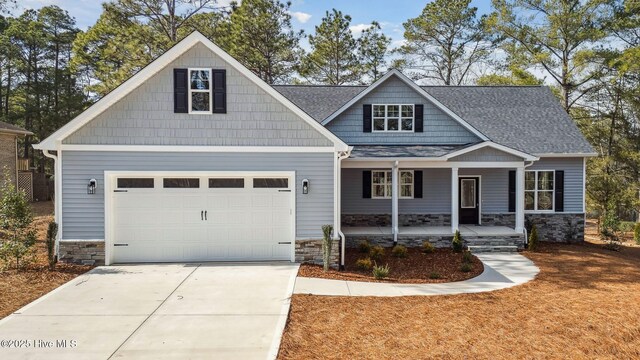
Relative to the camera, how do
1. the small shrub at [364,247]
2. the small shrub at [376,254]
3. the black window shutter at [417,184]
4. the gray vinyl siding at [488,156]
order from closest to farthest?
1. the small shrub at [376,254]
2. the small shrub at [364,247]
3. the gray vinyl siding at [488,156]
4. the black window shutter at [417,184]

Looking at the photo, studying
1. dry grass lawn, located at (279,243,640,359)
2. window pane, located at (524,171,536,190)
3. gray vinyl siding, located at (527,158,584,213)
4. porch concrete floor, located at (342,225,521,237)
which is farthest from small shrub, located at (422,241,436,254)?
gray vinyl siding, located at (527,158,584,213)

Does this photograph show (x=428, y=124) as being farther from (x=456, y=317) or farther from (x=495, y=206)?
(x=456, y=317)

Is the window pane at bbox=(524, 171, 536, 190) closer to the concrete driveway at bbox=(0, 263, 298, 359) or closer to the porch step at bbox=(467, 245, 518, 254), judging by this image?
the porch step at bbox=(467, 245, 518, 254)

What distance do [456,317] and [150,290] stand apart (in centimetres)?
590

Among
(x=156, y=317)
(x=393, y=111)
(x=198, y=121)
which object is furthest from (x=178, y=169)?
(x=393, y=111)

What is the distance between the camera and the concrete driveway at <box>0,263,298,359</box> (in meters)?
5.42

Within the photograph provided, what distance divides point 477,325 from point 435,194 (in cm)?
882

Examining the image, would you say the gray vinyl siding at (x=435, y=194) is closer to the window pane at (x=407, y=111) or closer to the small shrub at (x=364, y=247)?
the window pane at (x=407, y=111)

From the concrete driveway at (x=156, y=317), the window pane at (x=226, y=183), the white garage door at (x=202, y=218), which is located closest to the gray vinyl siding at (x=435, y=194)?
the white garage door at (x=202, y=218)

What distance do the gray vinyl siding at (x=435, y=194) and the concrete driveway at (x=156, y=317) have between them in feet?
19.5

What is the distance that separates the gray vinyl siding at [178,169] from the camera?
384 inches

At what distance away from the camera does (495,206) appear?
14758 millimetres

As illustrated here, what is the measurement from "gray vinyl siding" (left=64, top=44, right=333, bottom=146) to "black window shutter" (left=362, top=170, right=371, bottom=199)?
15.5 ft

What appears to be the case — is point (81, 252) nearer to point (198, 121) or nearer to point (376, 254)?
point (198, 121)
